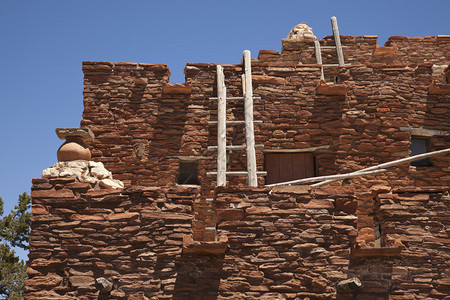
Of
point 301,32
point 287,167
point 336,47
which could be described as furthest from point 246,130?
point 301,32

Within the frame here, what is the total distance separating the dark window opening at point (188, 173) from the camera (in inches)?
452

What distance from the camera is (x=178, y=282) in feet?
Result: 25.5

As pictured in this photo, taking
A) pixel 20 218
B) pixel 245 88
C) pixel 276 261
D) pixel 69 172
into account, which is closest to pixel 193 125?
pixel 245 88

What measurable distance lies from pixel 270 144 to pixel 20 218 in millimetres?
9519

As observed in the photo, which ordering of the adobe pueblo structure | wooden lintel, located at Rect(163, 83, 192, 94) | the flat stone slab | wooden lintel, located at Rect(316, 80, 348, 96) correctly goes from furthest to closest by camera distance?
wooden lintel, located at Rect(163, 83, 192, 94)
wooden lintel, located at Rect(316, 80, 348, 96)
the flat stone slab
the adobe pueblo structure

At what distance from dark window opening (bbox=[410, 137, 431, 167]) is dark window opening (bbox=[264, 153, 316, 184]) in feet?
6.20

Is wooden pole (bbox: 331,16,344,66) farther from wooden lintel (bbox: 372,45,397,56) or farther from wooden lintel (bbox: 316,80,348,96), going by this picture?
wooden lintel (bbox: 316,80,348,96)

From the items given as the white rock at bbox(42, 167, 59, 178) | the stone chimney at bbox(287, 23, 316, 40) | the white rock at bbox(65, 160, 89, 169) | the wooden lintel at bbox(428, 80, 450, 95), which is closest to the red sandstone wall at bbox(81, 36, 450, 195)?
the wooden lintel at bbox(428, 80, 450, 95)

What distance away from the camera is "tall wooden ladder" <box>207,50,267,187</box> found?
1020 centimetres

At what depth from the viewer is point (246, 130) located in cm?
1079

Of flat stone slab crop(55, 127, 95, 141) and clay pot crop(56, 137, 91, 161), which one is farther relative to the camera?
flat stone slab crop(55, 127, 95, 141)

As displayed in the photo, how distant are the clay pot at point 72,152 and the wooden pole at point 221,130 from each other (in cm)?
234

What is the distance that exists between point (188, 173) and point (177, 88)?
5.38ft

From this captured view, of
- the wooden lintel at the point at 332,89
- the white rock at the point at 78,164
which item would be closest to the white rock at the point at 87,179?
the white rock at the point at 78,164
